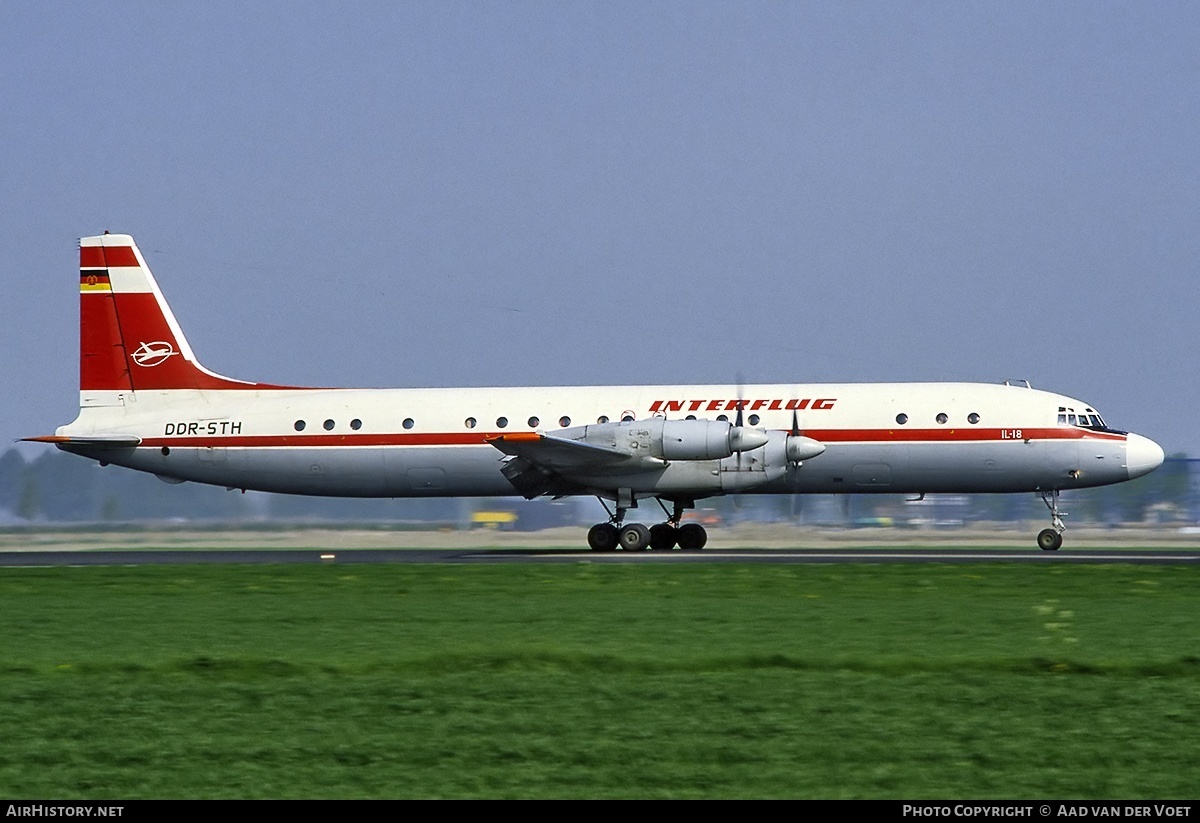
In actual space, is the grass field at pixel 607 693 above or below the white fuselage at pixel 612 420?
below

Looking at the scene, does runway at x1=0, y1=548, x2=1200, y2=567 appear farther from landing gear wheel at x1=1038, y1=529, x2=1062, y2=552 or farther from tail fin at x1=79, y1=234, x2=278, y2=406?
tail fin at x1=79, y1=234, x2=278, y2=406

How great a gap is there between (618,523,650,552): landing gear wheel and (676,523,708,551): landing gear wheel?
1139 mm

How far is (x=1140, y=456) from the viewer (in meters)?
30.5

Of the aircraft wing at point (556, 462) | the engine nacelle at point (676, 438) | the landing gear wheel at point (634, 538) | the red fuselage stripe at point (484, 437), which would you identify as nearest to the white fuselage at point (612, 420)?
the red fuselage stripe at point (484, 437)

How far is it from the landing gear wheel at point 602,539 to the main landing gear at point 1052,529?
9.33m

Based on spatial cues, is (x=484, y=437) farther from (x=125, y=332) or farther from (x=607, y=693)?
(x=607, y=693)

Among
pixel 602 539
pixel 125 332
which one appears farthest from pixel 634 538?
pixel 125 332

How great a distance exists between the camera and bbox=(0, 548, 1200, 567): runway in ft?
87.2

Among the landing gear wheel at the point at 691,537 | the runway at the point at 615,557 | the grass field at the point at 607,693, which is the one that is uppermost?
the landing gear wheel at the point at 691,537

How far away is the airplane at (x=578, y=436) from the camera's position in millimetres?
30234

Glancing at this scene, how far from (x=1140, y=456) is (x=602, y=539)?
1196 centimetres

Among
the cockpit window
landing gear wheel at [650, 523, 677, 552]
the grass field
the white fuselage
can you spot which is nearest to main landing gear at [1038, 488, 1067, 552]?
the white fuselage

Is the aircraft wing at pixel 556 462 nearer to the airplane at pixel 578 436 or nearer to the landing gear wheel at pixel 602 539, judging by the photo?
the airplane at pixel 578 436

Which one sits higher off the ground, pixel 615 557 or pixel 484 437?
pixel 484 437
